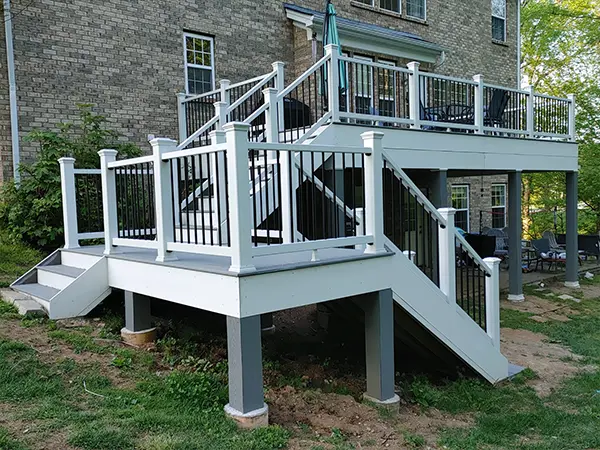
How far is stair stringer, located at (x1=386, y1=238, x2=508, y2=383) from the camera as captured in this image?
5082 millimetres

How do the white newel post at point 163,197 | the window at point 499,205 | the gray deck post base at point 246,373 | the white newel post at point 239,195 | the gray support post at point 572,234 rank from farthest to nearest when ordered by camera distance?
the window at point 499,205 → the gray support post at point 572,234 → the white newel post at point 163,197 → the gray deck post base at point 246,373 → the white newel post at point 239,195

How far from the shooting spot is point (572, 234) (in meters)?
12.0

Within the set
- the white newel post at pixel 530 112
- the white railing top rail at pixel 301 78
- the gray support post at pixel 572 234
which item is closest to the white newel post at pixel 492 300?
the white railing top rail at pixel 301 78

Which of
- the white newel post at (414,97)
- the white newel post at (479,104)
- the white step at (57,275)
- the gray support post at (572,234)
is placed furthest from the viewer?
the gray support post at (572,234)

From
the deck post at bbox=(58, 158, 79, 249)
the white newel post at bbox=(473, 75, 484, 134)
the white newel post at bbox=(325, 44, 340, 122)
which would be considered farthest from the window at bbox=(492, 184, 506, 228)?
the deck post at bbox=(58, 158, 79, 249)

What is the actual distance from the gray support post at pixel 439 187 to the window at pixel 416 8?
8100 mm

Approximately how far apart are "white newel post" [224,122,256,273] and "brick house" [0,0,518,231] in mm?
6316

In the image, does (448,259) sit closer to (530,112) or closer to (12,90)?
(530,112)

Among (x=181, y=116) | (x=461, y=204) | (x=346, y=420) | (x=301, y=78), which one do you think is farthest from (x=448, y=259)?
(x=461, y=204)

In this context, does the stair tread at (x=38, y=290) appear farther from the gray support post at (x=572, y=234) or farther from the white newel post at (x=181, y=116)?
the gray support post at (x=572, y=234)

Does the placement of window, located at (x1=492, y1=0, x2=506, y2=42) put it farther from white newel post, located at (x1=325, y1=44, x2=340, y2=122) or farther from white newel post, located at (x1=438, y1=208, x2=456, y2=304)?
white newel post, located at (x1=438, y1=208, x2=456, y2=304)

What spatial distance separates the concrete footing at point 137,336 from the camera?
552cm


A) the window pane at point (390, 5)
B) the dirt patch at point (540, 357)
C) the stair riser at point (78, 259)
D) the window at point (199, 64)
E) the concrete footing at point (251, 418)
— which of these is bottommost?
the dirt patch at point (540, 357)

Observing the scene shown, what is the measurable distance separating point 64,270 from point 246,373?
3357 mm
